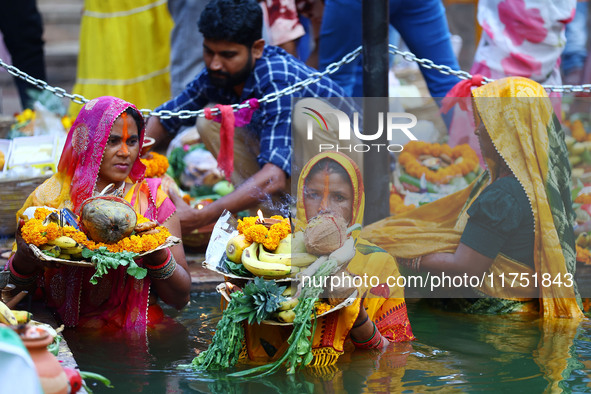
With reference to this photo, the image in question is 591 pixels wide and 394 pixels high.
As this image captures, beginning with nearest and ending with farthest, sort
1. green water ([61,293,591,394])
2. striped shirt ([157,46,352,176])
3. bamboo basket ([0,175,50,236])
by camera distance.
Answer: green water ([61,293,591,394]), striped shirt ([157,46,352,176]), bamboo basket ([0,175,50,236])

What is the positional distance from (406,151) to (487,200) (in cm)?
90

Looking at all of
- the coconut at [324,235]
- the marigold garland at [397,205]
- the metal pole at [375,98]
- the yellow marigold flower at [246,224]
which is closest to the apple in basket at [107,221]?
the yellow marigold flower at [246,224]

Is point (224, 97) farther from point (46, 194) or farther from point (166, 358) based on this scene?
point (166, 358)

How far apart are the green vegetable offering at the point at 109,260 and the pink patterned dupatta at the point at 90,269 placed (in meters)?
0.39

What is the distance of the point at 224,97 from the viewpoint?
220 inches

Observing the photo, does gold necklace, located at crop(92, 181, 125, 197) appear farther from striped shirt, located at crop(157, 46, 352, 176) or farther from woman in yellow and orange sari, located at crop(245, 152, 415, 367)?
striped shirt, located at crop(157, 46, 352, 176)

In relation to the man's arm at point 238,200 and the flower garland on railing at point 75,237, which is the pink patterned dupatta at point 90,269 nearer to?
the flower garland on railing at point 75,237

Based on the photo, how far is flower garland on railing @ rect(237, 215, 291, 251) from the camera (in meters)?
3.34

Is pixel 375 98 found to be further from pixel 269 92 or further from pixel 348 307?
pixel 348 307

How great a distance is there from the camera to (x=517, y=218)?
4.27 meters

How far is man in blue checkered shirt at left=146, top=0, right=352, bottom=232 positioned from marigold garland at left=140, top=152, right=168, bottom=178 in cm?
24

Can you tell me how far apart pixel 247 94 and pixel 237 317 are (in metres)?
2.40

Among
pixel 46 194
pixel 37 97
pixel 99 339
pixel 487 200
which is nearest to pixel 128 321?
pixel 99 339

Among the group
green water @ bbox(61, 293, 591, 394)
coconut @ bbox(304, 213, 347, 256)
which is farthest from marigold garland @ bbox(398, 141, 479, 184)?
coconut @ bbox(304, 213, 347, 256)
